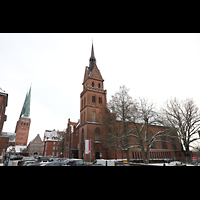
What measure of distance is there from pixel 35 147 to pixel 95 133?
2508 inches

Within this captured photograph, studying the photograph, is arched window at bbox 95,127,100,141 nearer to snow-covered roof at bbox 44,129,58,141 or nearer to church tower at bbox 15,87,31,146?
snow-covered roof at bbox 44,129,58,141

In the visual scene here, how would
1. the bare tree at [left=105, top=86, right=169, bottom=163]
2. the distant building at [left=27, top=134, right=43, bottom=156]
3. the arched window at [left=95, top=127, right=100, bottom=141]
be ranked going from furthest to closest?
the distant building at [left=27, top=134, right=43, bottom=156] < the arched window at [left=95, top=127, right=100, bottom=141] < the bare tree at [left=105, top=86, right=169, bottom=163]

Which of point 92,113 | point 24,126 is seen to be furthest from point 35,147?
point 92,113

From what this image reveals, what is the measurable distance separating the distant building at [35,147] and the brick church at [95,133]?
4644cm

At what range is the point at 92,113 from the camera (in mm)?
39812

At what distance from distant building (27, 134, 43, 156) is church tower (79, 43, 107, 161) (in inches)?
2312

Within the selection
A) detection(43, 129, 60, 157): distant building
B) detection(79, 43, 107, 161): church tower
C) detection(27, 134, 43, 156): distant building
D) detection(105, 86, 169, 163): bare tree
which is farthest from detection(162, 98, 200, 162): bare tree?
detection(27, 134, 43, 156): distant building

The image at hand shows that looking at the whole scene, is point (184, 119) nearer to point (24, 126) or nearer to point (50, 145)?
point (50, 145)

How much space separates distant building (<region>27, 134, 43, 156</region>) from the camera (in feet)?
276
